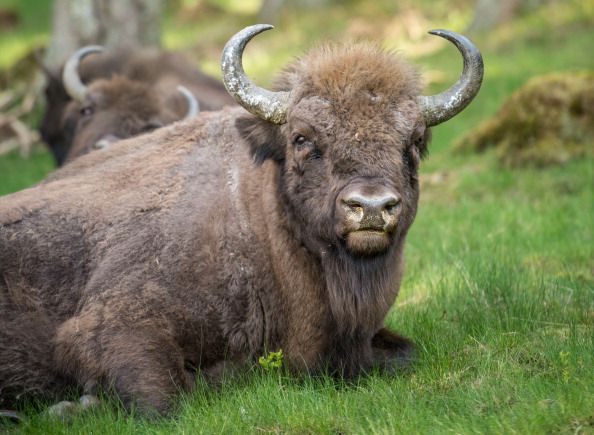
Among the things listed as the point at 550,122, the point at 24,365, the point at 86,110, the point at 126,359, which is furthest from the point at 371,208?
the point at 86,110

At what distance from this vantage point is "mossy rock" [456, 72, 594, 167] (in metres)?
12.4

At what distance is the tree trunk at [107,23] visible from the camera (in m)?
17.7

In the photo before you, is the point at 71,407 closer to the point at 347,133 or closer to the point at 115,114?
the point at 347,133

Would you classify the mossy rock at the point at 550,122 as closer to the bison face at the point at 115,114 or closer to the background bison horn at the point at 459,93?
the bison face at the point at 115,114

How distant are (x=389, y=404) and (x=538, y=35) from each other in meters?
16.7

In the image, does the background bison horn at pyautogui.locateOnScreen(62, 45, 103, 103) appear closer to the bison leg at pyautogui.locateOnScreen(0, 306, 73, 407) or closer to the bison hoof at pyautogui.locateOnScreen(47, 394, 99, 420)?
the bison leg at pyautogui.locateOnScreen(0, 306, 73, 407)

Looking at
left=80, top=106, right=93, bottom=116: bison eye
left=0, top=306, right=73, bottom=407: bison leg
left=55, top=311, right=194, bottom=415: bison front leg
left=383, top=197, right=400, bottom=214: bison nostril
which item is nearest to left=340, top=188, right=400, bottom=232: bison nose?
left=383, top=197, right=400, bottom=214: bison nostril

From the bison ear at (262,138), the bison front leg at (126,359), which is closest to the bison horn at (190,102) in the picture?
the bison ear at (262,138)

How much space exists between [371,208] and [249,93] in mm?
1493

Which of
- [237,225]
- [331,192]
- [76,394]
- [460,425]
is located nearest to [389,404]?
[460,425]

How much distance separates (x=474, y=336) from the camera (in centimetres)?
691

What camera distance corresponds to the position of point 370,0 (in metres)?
28.1

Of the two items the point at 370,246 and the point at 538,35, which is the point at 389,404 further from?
the point at 538,35

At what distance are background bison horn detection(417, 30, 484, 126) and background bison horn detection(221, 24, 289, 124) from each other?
98cm
